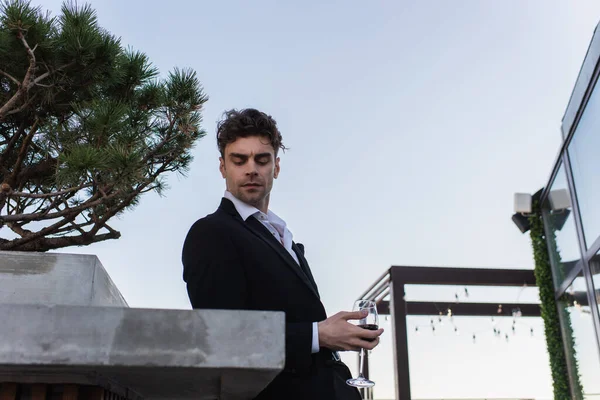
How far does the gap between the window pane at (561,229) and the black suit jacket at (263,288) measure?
5612 mm

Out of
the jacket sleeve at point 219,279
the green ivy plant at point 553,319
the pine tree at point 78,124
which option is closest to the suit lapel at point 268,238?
the jacket sleeve at point 219,279

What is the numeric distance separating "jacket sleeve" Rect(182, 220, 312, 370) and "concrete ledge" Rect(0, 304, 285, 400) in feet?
1.28

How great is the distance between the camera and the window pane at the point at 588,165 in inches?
201

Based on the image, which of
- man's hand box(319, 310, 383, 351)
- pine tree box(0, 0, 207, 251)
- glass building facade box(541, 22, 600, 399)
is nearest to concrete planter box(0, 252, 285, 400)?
man's hand box(319, 310, 383, 351)

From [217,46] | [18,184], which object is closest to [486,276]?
[217,46]

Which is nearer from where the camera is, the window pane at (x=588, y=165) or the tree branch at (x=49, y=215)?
the tree branch at (x=49, y=215)

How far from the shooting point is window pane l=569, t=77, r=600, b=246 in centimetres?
511

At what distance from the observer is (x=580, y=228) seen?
5883 millimetres

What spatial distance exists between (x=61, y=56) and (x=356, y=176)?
509 centimetres

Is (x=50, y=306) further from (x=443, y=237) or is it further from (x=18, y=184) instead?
(x=443, y=237)

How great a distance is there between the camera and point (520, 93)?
8.07 metres

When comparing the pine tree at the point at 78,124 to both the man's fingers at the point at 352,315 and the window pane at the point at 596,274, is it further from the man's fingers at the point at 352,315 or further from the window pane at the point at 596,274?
the window pane at the point at 596,274

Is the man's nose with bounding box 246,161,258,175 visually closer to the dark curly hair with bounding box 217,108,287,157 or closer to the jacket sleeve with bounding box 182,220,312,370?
the dark curly hair with bounding box 217,108,287,157

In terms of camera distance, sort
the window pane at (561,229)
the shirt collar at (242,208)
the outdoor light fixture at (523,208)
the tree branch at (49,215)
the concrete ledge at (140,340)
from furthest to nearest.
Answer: the outdoor light fixture at (523,208) < the window pane at (561,229) < the tree branch at (49,215) < the shirt collar at (242,208) < the concrete ledge at (140,340)
